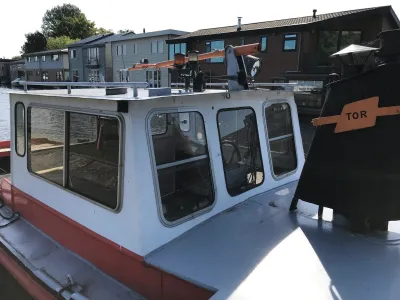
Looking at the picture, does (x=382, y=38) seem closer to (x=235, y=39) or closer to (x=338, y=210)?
(x=338, y=210)

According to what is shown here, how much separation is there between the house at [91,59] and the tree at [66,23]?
123 feet

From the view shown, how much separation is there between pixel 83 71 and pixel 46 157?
47.5 meters

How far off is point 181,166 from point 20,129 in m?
2.25

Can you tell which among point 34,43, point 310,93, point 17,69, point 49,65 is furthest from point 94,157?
point 34,43

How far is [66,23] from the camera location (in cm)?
8425

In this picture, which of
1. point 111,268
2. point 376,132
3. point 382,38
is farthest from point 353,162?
point 111,268

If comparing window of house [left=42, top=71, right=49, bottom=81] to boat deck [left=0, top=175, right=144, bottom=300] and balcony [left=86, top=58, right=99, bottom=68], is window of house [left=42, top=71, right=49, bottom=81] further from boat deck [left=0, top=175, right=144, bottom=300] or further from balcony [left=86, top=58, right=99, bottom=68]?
boat deck [left=0, top=175, right=144, bottom=300]

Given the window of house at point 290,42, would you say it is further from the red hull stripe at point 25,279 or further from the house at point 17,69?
the house at point 17,69

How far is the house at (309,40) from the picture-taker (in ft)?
73.3

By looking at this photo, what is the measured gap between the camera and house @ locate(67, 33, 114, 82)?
43181mm

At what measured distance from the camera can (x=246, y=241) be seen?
2637 mm

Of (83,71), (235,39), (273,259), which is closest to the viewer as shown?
(273,259)

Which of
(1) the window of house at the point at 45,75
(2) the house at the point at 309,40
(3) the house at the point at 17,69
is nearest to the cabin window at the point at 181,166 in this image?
(2) the house at the point at 309,40

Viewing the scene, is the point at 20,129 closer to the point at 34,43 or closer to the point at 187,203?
the point at 187,203
